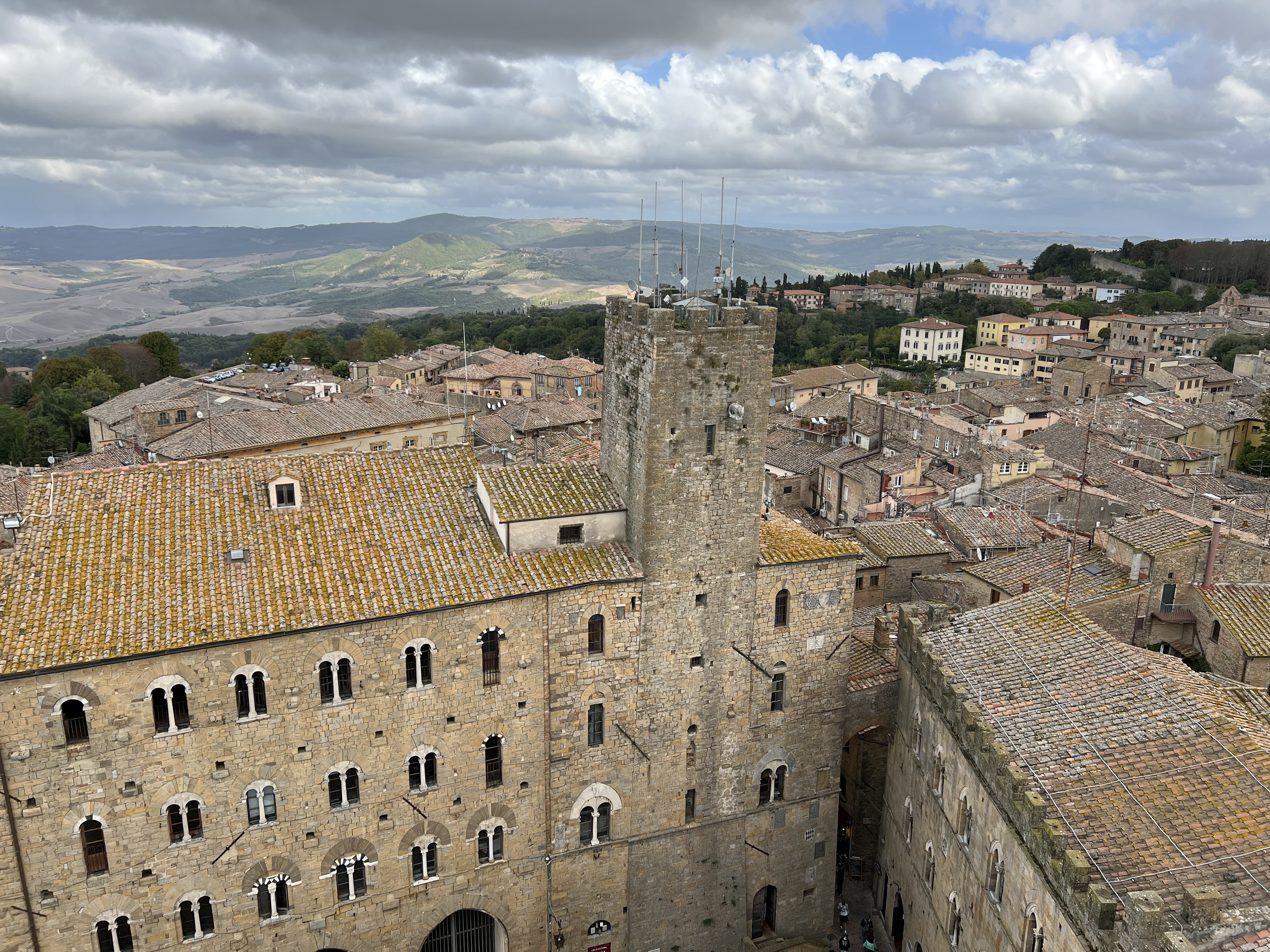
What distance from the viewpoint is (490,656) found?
25.6m

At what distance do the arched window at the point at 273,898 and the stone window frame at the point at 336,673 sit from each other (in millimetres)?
5234

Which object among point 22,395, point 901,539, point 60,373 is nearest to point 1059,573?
point 901,539

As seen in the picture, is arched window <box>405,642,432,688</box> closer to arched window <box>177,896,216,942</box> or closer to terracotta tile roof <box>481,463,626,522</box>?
terracotta tile roof <box>481,463,626,522</box>

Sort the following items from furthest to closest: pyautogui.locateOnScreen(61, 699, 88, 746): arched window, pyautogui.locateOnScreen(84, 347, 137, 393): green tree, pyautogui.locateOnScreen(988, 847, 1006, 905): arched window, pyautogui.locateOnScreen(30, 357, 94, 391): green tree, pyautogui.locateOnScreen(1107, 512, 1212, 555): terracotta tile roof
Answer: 1. pyautogui.locateOnScreen(84, 347, 137, 393): green tree
2. pyautogui.locateOnScreen(30, 357, 94, 391): green tree
3. pyautogui.locateOnScreen(1107, 512, 1212, 555): terracotta tile roof
4. pyautogui.locateOnScreen(988, 847, 1006, 905): arched window
5. pyautogui.locateOnScreen(61, 699, 88, 746): arched window

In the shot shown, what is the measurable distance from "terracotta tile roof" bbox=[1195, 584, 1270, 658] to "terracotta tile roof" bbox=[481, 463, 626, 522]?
780 inches

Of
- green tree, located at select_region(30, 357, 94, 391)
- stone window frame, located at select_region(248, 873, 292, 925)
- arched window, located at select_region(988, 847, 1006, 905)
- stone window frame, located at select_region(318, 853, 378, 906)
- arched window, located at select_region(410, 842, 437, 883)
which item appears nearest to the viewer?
arched window, located at select_region(988, 847, 1006, 905)

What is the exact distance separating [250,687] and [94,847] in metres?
5.38

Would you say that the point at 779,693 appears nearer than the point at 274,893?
No

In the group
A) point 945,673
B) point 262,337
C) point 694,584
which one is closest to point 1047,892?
point 945,673

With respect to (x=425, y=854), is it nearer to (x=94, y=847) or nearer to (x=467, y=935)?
(x=467, y=935)

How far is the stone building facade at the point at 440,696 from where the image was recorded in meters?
21.8

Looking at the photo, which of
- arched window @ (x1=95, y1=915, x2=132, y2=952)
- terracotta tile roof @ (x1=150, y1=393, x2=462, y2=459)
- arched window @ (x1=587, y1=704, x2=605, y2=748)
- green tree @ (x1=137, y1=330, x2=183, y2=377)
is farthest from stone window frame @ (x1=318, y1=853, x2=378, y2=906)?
green tree @ (x1=137, y1=330, x2=183, y2=377)

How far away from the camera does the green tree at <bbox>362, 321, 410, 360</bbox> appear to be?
148 meters

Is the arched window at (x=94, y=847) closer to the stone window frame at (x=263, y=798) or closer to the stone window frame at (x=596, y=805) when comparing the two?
the stone window frame at (x=263, y=798)
